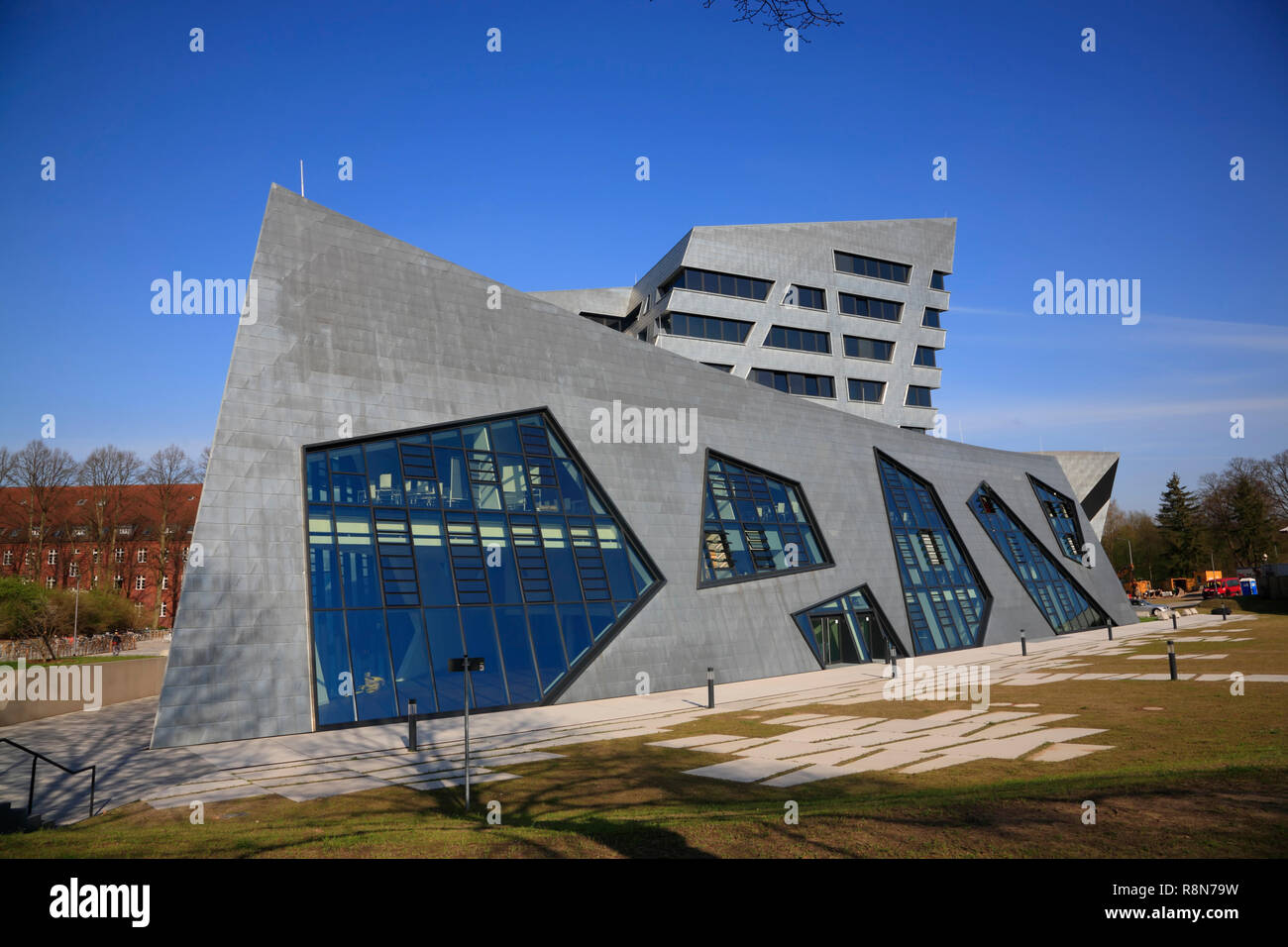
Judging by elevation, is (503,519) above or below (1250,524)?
above

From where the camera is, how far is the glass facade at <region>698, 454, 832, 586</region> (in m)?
31.8

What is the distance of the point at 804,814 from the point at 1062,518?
170 feet

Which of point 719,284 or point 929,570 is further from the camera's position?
point 719,284

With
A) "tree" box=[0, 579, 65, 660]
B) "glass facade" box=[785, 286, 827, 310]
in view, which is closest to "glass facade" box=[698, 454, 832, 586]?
"glass facade" box=[785, 286, 827, 310]

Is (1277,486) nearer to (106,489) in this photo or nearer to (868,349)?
(868,349)

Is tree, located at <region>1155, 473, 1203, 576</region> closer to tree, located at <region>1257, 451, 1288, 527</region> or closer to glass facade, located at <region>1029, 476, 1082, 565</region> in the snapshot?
tree, located at <region>1257, 451, 1288, 527</region>

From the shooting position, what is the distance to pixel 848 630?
35.8m

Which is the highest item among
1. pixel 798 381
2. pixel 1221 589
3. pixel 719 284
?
pixel 719 284

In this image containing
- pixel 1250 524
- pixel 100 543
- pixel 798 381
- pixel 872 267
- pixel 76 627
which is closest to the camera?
pixel 76 627

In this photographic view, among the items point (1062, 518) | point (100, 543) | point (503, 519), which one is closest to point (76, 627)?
point (503, 519)

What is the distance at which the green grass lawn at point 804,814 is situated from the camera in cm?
789

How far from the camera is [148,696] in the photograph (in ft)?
107
